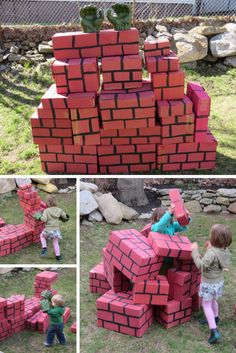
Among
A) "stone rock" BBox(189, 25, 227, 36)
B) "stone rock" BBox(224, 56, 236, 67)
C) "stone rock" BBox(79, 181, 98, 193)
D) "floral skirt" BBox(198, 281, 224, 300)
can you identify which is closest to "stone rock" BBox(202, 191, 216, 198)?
"stone rock" BBox(79, 181, 98, 193)

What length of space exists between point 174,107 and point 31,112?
9.51 ft

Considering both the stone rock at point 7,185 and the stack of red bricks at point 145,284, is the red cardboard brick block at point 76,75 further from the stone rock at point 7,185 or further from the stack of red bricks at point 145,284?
the stack of red bricks at point 145,284

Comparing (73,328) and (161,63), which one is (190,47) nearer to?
(161,63)

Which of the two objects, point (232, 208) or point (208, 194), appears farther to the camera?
point (208, 194)

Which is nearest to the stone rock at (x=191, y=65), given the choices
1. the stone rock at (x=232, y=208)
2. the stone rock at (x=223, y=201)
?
the stone rock at (x=223, y=201)

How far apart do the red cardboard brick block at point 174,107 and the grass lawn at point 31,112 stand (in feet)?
3.03

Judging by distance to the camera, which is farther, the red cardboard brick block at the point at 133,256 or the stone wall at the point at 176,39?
the stone wall at the point at 176,39

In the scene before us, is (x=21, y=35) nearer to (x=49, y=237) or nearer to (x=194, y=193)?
(x=194, y=193)

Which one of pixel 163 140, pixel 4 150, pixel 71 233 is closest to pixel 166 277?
pixel 71 233

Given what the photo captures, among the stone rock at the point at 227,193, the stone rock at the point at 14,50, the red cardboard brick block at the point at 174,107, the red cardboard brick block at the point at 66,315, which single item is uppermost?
the red cardboard brick block at the point at 174,107

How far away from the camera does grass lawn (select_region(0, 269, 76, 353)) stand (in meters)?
4.89

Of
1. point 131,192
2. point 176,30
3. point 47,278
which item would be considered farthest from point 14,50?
point 47,278

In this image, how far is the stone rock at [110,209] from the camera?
6176 mm

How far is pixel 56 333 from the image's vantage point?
485 centimetres
